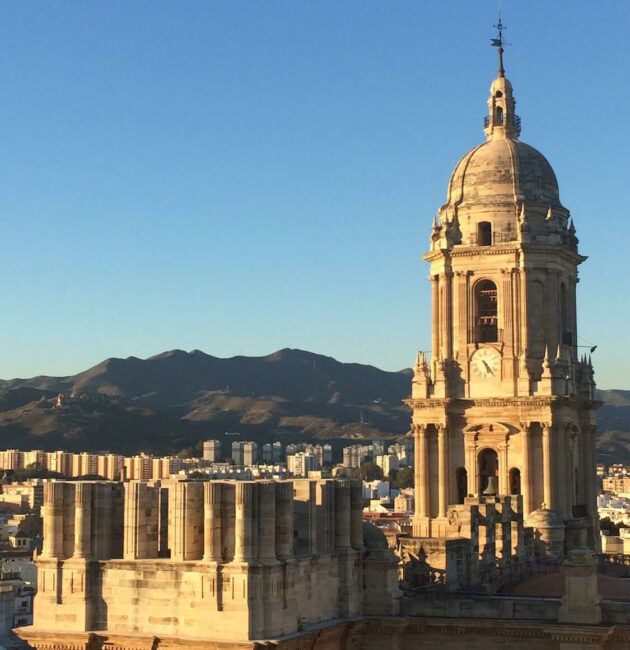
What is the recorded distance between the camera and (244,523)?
36562 millimetres

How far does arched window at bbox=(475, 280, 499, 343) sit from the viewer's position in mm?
64500

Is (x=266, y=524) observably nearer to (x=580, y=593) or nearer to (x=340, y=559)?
(x=340, y=559)

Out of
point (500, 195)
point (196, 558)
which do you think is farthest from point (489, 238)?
point (196, 558)

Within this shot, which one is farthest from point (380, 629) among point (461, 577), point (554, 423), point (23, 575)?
point (23, 575)

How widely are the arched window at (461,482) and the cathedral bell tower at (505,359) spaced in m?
0.04

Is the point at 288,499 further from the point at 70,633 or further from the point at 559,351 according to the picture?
the point at 559,351

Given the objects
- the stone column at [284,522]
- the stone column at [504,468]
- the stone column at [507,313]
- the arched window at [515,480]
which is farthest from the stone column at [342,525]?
the stone column at [507,313]

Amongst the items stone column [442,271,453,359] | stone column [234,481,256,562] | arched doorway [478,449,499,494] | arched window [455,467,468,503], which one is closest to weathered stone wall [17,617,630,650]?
stone column [234,481,256,562]

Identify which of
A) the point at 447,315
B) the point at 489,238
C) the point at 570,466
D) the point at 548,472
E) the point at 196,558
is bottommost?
the point at 196,558

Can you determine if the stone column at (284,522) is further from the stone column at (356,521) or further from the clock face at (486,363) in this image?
the clock face at (486,363)

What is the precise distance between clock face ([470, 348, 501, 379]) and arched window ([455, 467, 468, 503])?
433cm

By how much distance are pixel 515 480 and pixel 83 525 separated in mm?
29003

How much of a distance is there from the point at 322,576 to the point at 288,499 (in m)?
3.06

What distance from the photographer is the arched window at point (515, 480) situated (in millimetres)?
63250
